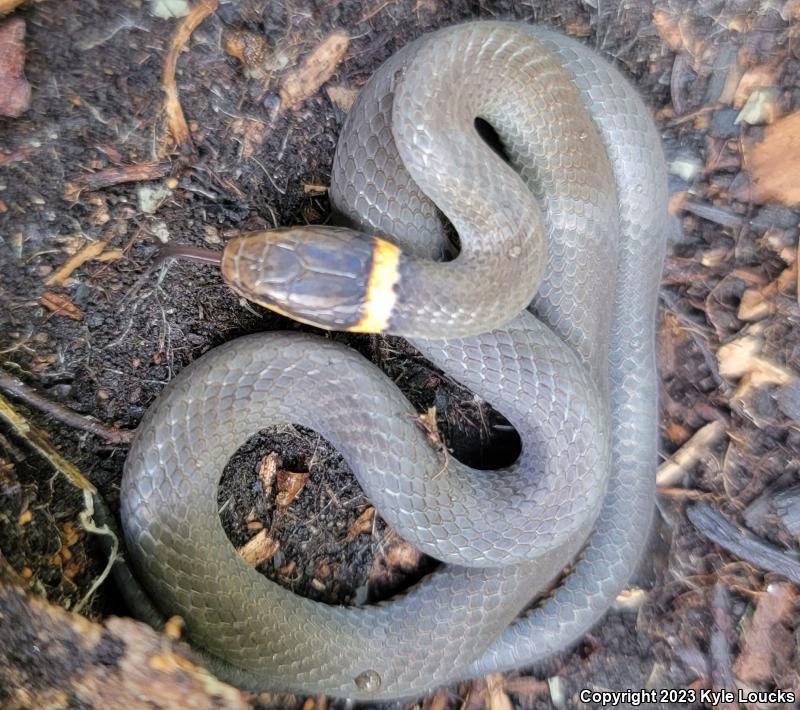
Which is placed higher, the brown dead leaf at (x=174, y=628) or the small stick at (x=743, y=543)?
the brown dead leaf at (x=174, y=628)

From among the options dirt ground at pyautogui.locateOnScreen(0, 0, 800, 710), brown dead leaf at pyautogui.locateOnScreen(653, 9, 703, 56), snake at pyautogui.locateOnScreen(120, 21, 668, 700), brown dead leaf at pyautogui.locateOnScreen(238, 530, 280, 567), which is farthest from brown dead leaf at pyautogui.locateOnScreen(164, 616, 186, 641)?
brown dead leaf at pyautogui.locateOnScreen(653, 9, 703, 56)

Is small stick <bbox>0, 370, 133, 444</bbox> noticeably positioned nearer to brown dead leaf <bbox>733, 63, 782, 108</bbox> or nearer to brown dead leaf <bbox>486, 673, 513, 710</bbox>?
brown dead leaf <bbox>486, 673, 513, 710</bbox>

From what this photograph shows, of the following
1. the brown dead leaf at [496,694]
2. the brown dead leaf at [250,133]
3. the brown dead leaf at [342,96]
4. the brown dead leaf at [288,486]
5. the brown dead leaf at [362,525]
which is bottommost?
the brown dead leaf at [496,694]

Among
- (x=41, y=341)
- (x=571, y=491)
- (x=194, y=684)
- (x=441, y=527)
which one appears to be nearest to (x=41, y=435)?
(x=41, y=341)

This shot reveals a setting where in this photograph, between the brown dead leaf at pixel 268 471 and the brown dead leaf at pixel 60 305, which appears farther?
the brown dead leaf at pixel 268 471

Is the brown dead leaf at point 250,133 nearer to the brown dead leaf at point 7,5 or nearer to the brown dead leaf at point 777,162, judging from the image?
the brown dead leaf at point 7,5

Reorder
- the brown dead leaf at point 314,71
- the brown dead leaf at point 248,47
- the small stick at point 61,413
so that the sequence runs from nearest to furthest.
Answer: the small stick at point 61,413
the brown dead leaf at point 248,47
the brown dead leaf at point 314,71

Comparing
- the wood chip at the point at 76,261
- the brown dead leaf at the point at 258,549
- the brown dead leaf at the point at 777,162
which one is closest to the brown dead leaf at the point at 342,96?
the wood chip at the point at 76,261

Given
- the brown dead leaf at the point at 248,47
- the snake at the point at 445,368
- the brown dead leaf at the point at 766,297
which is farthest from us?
the brown dead leaf at the point at 766,297
